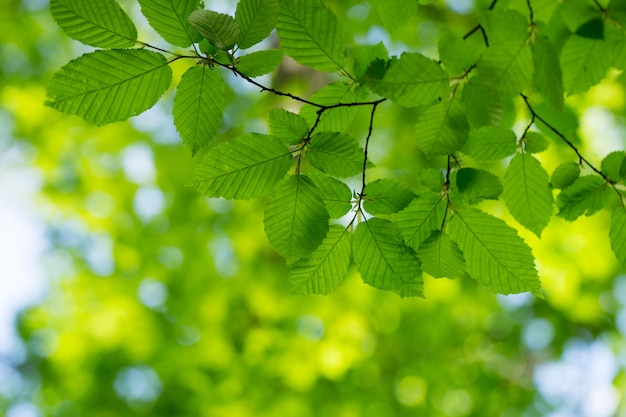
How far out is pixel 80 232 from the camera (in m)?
4.68

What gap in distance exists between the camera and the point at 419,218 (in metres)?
0.85

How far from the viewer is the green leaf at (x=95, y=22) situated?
0.65 meters

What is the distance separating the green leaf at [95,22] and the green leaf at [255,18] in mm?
153

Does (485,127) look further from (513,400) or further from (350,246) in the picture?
(513,400)

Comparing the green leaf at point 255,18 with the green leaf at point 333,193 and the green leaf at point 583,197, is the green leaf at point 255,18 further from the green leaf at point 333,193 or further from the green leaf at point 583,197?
the green leaf at point 583,197

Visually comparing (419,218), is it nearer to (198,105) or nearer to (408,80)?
(408,80)

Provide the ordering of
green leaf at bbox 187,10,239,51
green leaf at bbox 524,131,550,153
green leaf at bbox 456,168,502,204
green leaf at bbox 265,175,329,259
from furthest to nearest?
green leaf at bbox 524,131,550,153 → green leaf at bbox 456,168,502,204 → green leaf at bbox 265,175,329,259 → green leaf at bbox 187,10,239,51

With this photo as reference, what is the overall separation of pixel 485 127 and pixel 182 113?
0.58 metres

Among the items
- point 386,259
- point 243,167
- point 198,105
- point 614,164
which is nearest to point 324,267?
point 386,259

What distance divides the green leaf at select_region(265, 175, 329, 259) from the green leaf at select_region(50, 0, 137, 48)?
0.32 m

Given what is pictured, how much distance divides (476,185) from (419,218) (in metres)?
0.12

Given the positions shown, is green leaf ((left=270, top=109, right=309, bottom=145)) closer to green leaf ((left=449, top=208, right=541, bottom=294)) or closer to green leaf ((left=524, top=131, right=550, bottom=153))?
green leaf ((left=449, top=208, right=541, bottom=294))

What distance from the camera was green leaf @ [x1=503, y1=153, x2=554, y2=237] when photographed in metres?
0.94

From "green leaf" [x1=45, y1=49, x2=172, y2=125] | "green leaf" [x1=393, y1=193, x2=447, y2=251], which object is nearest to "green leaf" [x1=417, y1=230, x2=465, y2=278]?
"green leaf" [x1=393, y1=193, x2=447, y2=251]
